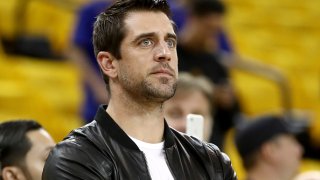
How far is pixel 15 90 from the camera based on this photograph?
662 cm

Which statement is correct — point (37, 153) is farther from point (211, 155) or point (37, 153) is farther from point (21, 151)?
point (211, 155)

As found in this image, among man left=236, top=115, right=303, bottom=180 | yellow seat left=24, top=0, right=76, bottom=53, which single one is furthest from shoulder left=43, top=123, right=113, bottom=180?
yellow seat left=24, top=0, right=76, bottom=53

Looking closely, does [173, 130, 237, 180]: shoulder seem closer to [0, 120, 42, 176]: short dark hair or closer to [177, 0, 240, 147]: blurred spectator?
[0, 120, 42, 176]: short dark hair

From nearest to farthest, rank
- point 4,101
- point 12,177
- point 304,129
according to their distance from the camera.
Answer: point 12,177
point 4,101
point 304,129

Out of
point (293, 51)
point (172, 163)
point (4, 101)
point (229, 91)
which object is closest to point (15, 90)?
point (4, 101)

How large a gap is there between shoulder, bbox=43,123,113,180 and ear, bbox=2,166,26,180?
644mm

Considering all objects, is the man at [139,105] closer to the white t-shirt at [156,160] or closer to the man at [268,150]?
the white t-shirt at [156,160]

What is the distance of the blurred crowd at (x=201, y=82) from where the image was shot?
15.6 ft

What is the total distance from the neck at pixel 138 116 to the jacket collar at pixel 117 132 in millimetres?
23

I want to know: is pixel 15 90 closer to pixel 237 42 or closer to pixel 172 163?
pixel 237 42

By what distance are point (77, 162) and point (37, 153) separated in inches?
28.9

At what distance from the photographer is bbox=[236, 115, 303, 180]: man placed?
471 cm

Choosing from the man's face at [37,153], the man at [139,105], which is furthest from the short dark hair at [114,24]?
the man's face at [37,153]

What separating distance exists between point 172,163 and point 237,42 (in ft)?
19.6
